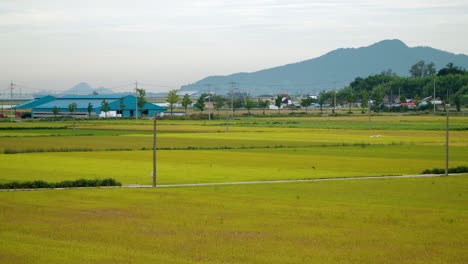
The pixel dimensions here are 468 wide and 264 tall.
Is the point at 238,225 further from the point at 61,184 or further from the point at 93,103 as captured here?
the point at 93,103

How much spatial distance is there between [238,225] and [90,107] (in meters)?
151

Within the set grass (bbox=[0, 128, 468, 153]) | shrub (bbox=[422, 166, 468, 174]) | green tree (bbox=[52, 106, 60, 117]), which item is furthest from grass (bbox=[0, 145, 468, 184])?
green tree (bbox=[52, 106, 60, 117])

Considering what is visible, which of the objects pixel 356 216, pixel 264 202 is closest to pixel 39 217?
pixel 264 202

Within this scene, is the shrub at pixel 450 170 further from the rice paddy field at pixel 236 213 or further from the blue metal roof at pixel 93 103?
the blue metal roof at pixel 93 103

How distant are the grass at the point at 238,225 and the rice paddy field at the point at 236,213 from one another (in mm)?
43

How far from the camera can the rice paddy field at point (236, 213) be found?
1906 centimetres

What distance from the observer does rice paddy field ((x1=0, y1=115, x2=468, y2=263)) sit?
1906 cm

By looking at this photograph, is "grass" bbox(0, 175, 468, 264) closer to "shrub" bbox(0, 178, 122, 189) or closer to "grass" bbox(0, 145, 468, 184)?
"shrub" bbox(0, 178, 122, 189)

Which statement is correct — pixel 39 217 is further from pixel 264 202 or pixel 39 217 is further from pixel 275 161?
pixel 275 161

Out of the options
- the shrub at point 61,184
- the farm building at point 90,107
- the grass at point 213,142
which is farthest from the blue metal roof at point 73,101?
the shrub at point 61,184

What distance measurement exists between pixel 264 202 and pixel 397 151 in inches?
1348

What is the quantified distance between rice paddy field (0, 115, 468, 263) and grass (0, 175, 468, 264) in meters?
0.04

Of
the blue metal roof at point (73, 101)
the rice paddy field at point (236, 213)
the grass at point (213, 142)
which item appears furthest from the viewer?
the blue metal roof at point (73, 101)

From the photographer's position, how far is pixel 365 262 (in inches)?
712
